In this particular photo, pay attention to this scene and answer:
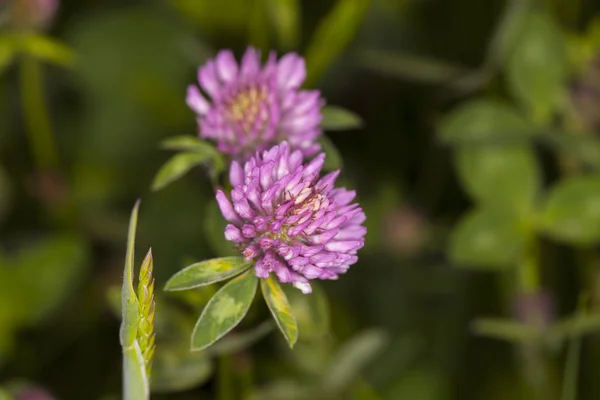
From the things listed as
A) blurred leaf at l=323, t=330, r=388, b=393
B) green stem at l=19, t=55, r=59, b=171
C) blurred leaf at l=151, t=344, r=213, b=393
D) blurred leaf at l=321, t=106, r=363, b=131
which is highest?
blurred leaf at l=321, t=106, r=363, b=131

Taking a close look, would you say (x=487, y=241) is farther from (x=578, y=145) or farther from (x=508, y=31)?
(x=508, y=31)

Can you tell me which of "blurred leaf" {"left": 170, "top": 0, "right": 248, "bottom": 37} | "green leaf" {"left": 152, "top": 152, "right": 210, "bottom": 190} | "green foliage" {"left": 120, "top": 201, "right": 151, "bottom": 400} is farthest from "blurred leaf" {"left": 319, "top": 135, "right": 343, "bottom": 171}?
"blurred leaf" {"left": 170, "top": 0, "right": 248, "bottom": 37}

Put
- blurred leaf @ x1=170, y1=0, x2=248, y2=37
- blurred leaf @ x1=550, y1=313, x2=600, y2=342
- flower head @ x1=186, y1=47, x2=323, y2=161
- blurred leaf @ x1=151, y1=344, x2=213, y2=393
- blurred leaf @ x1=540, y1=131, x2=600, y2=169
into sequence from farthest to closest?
1. blurred leaf @ x1=170, y1=0, x2=248, y2=37
2. blurred leaf @ x1=540, y1=131, x2=600, y2=169
3. blurred leaf @ x1=550, y1=313, x2=600, y2=342
4. blurred leaf @ x1=151, y1=344, x2=213, y2=393
5. flower head @ x1=186, y1=47, x2=323, y2=161

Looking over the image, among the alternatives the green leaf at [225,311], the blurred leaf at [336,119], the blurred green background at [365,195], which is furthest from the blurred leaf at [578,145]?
the green leaf at [225,311]

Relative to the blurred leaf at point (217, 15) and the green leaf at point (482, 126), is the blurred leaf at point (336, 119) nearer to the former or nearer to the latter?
the green leaf at point (482, 126)

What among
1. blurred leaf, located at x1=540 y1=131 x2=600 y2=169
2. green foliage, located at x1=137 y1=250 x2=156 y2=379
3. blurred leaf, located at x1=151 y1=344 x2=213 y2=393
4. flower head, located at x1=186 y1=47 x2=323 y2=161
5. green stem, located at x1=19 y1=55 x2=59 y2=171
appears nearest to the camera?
green foliage, located at x1=137 y1=250 x2=156 y2=379

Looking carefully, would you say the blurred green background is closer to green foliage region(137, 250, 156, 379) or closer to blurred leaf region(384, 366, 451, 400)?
blurred leaf region(384, 366, 451, 400)

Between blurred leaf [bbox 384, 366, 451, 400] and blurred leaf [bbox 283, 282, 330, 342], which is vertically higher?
blurred leaf [bbox 283, 282, 330, 342]
